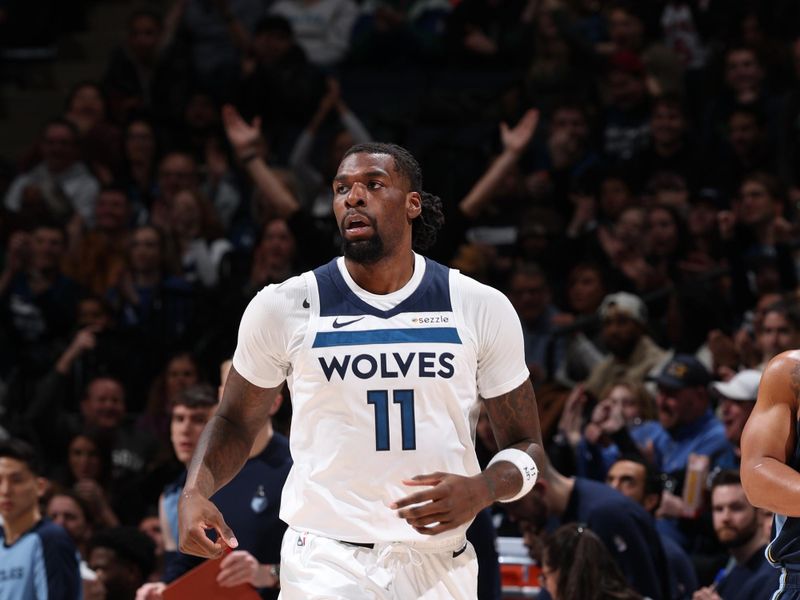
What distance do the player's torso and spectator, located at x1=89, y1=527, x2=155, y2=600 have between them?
375 centimetres

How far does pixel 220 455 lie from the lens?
4672 mm

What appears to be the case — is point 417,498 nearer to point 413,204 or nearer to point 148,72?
point 413,204

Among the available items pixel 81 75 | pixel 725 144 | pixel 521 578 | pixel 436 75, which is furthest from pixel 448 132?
pixel 521 578

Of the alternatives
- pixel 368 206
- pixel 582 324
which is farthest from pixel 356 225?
pixel 582 324

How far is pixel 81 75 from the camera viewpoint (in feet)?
50.4

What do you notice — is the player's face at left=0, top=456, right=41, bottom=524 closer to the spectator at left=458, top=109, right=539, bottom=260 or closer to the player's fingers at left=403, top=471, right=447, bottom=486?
the player's fingers at left=403, top=471, right=447, bottom=486

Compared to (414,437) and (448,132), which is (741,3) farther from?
(414,437)

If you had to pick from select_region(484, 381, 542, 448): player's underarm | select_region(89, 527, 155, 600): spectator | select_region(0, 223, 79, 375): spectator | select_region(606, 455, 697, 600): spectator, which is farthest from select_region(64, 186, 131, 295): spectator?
select_region(484, 381, 542, 448): player's underarm

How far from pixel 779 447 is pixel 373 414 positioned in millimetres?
1226

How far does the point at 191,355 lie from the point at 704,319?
3443 mm

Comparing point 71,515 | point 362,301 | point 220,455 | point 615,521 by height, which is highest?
point 362,301

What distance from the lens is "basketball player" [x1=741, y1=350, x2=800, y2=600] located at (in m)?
4.55

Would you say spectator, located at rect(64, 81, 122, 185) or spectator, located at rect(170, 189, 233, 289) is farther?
spectator, located at rect(64, 81, 122, 185)

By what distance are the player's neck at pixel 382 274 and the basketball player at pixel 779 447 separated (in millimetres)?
1158
